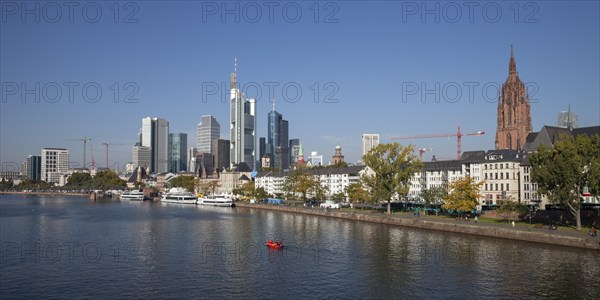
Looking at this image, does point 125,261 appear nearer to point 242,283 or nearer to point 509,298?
point 242,283

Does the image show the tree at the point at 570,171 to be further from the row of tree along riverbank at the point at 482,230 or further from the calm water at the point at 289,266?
the calm water at the point at 289,266

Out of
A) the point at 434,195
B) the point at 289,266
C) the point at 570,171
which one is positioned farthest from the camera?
the point at 434,195

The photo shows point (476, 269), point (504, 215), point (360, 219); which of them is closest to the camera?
point (476, 269)

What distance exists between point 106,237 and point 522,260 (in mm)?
70873

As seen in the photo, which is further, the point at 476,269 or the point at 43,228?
the point at 43,228

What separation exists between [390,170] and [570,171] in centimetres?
5305

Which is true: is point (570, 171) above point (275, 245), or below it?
above

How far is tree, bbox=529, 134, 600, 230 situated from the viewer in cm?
8069

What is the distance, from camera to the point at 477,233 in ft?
294

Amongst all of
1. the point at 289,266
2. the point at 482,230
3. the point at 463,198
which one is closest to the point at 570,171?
the point at 482,230

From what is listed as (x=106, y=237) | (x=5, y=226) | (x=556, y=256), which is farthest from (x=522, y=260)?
(x=5, y=226)

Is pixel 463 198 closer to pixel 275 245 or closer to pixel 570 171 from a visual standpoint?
pixel 570 171

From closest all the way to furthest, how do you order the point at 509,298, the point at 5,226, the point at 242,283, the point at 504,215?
the point at 509,298 → the point at 242,283 → the point at 504,215 → the point at 5,226

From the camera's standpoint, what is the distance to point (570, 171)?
8062 cm
